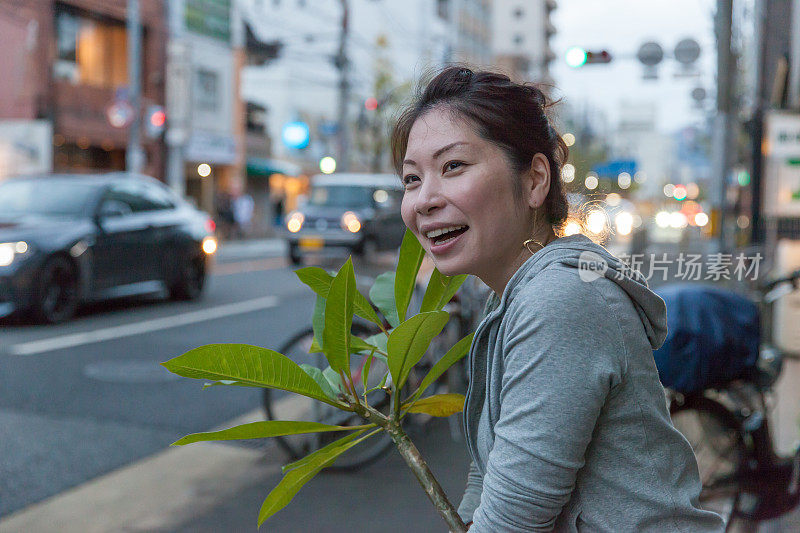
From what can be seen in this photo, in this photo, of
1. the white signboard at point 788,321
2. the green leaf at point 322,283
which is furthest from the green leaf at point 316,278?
the white signboard at point 788,321

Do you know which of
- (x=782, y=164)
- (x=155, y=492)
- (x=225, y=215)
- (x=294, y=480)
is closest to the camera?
(x=294, y=480)

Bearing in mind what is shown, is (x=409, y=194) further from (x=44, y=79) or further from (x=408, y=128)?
(x=44, y=79)

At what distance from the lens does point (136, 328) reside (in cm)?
863

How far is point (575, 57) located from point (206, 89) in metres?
20.9

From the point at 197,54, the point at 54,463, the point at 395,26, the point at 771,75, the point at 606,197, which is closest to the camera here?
the point at 606,197

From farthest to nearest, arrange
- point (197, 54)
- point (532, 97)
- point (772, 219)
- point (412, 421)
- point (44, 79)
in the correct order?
point (197, 54) → point (44, 79) → point (772, 219) → point (412, 421) → point (532, 97)

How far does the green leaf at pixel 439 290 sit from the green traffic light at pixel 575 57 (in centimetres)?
1216

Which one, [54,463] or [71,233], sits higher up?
[71,233]

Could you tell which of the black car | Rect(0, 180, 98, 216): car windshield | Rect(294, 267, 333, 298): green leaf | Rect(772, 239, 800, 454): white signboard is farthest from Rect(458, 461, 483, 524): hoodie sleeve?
Rect(0, 180, 98, 216): car windshield

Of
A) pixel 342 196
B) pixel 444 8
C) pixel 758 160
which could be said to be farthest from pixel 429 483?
pixel 444 8

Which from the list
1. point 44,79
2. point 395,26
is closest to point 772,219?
point 44,79

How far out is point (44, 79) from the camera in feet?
73.9

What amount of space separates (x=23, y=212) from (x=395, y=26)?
144 ft

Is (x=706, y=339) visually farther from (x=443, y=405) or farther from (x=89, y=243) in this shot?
(x=89, y=243)
